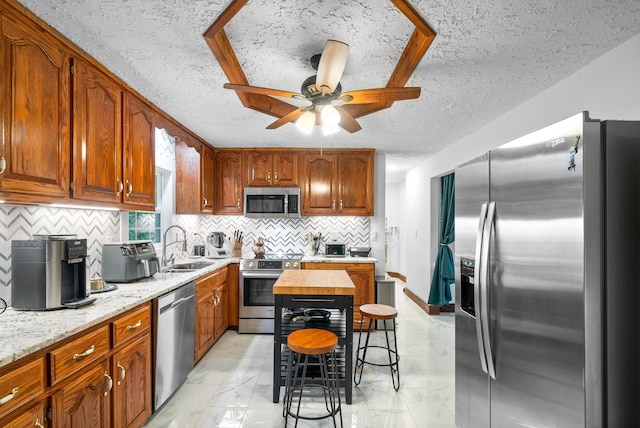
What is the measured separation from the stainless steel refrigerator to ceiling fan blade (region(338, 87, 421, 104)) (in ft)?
1.81

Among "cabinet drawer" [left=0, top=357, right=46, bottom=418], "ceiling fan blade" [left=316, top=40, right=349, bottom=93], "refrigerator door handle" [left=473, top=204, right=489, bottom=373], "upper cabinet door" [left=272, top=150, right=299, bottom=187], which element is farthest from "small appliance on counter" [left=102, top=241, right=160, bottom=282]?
"refrigerator door handle" [left=473, top=204, right=489, bottom=373]

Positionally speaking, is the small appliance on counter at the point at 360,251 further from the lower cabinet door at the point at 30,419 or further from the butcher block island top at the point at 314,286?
the lower cabinet door at the point at 30,419

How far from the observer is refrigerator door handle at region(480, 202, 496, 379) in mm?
1521

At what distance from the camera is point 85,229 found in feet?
7.69

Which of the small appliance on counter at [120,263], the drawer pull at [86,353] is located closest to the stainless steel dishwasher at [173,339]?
the small appliance on counter at [120,263]

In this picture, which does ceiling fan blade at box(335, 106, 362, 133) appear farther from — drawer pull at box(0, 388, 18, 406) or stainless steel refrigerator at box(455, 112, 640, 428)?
drawer pull at box(0, 388, 18, 406)

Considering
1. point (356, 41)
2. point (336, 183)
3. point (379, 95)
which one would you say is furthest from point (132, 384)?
point (336, 183)

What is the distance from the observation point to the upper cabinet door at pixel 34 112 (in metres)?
1.44

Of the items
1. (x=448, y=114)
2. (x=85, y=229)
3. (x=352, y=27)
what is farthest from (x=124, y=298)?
(x=448, y=114)

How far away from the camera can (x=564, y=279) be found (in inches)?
46.2

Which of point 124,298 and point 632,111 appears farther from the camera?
point 124,298

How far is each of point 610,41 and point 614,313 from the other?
1.53 m

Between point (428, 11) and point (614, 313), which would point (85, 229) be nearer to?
point (428, 11)

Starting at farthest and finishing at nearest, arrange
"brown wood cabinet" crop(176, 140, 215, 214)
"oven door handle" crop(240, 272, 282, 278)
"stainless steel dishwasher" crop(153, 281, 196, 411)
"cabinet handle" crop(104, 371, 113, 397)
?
"brown wood cabinet" crop(176, 140, 215, 214) < "oven door handle" crop(240, 272, 282, 278) < "stainless steel dishwasher" crop(153, 281, 196, 411) < "cabinet handle" crop(104, 371, 113, 397)
